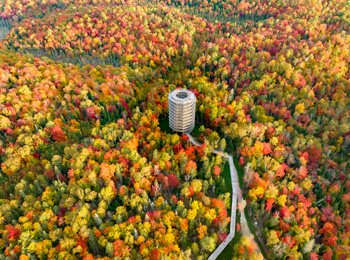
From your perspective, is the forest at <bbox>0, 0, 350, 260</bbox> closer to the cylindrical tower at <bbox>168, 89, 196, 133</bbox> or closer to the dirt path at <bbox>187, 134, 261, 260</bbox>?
the dirt path at <bbox>187, 134, 261, 260</bbox>

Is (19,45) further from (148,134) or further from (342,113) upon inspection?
(342,113)

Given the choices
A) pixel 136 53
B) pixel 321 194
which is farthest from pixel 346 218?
pixel 136 53

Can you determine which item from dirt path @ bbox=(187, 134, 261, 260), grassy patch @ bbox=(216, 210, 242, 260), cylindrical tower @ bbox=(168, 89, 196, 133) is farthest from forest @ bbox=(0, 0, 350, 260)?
cylindrical tower @ bbox=(168, 89, 196, 133)

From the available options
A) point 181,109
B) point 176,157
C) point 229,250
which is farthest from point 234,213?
point 181,109

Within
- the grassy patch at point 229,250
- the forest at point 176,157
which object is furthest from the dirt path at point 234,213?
the forest at point 176,157

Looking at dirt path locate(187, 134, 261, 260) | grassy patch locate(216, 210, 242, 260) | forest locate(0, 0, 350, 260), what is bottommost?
grassy patch locate(216, 210, 242, 260)

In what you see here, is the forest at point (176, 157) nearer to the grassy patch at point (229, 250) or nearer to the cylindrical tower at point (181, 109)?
the grassy patch at point (229, 250)
